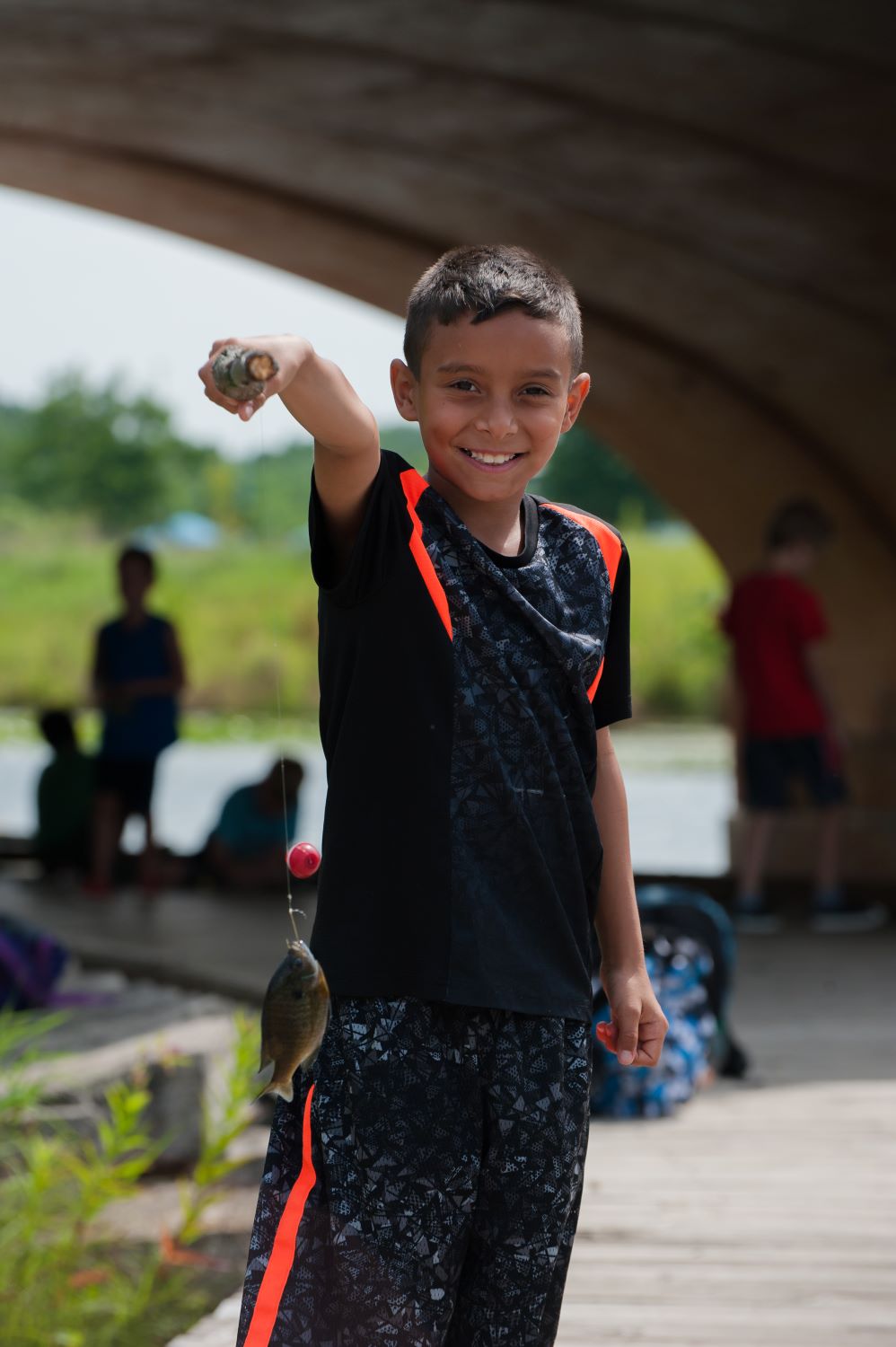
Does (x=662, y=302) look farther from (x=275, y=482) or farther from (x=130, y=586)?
(x=275, y=482)

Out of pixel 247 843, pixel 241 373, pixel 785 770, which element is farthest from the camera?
pixel 247 843

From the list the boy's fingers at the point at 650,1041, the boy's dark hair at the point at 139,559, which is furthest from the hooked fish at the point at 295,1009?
the boy's dark hair at the point at 139,559

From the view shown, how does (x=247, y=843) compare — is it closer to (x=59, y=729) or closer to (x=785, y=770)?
(x=59, y=729)

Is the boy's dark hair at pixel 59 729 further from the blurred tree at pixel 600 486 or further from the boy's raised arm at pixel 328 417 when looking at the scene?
the blurred tree at pixel 600 486

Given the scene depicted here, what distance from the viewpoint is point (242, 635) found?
42.2 m

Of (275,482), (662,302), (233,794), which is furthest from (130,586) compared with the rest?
(275,482)

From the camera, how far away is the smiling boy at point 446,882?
1.90 m

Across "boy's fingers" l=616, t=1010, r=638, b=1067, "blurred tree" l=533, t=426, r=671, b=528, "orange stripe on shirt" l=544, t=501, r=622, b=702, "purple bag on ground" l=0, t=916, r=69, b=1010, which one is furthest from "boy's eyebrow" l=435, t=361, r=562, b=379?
"blurred tree" l=533, t=426, r=671, b=528

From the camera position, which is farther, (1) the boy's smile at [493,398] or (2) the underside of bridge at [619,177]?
(2) the underside of bridge at [619,177]

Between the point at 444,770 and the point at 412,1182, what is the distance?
446mm

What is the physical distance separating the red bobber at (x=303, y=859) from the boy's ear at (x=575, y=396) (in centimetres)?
57

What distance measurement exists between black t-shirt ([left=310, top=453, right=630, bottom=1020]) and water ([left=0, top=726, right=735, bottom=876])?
224 inches

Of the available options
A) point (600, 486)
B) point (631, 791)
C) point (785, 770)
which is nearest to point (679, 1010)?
point (785, 770)

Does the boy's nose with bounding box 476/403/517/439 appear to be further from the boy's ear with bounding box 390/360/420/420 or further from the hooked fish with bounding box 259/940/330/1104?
the hooked fish with bounding box 259/940/330/1104
